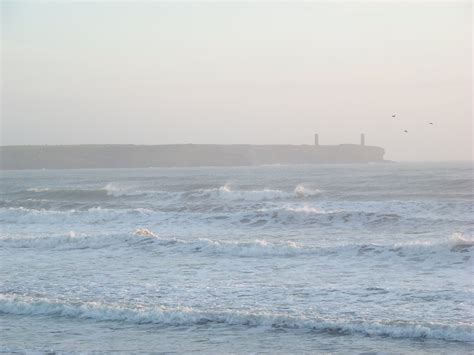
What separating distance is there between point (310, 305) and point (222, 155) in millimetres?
117381

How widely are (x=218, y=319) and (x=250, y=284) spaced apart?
2654 mm

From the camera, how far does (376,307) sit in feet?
34.7

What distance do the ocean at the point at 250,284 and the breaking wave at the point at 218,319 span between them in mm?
18

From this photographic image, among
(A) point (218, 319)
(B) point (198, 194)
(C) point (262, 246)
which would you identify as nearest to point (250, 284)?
(A) point (218, 319)

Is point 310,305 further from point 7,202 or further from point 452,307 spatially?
point 7,202

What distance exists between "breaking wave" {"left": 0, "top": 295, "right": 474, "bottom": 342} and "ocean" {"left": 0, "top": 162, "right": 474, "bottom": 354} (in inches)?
0.7

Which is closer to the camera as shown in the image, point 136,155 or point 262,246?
point 262,246

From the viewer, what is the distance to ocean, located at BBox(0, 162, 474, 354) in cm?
919

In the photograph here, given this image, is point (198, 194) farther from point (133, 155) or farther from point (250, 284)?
point (133, 155)

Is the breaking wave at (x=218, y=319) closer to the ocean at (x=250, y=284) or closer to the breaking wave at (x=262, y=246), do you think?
the ocean at (x=250, y=284)

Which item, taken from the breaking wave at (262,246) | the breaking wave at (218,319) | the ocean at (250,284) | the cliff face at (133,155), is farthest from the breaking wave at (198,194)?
the cliff face at (133,155)

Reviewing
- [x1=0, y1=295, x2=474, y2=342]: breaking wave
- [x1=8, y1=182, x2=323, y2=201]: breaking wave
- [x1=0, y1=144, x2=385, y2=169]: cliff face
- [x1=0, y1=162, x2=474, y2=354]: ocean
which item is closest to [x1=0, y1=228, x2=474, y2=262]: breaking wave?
[x1=0, y1=162, x2=474, y2=354]: ocean

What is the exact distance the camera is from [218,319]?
33.2ft

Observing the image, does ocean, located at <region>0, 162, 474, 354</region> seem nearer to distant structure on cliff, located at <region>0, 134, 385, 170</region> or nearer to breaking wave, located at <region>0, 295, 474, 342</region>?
breaking wave, located at <region>0, 295, 474, 342</region>
